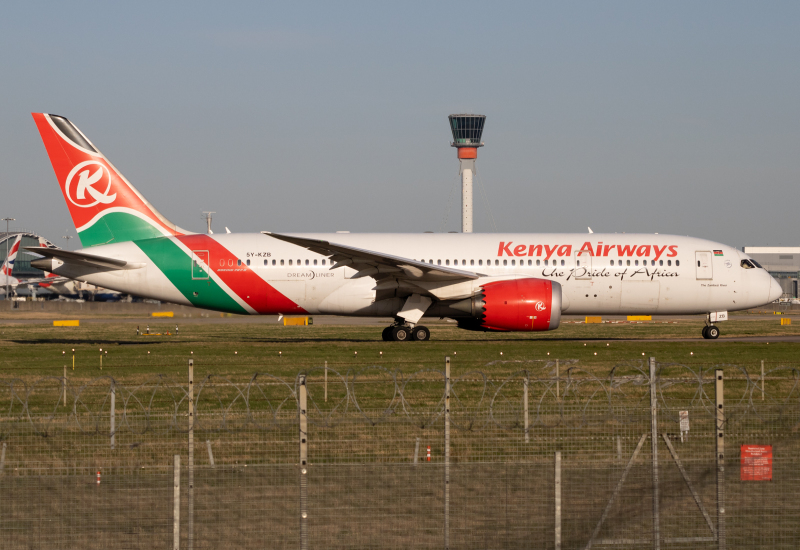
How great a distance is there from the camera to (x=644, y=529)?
8688 millimetres

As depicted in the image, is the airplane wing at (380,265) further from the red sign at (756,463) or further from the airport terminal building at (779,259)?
the airport terminal building at (779,259)

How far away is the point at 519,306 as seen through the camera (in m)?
28.8

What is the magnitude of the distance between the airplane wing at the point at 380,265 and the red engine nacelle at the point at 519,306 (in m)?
1.41

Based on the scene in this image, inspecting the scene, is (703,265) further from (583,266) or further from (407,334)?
(407,334)

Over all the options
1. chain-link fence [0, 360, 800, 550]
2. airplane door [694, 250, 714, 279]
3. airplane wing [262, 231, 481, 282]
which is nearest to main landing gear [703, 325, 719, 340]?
airplane door [694, 250, 714, 279]

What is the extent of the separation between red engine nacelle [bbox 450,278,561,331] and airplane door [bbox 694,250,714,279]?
650cm

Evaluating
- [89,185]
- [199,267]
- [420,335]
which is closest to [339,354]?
[420,335]

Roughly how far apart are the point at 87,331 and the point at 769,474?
39548mm

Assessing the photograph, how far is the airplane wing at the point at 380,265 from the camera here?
2853 cm

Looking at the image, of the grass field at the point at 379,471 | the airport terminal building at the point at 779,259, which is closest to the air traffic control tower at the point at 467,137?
the airport terminal building at the point at 779,259

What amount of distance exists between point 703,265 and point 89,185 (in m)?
23.1

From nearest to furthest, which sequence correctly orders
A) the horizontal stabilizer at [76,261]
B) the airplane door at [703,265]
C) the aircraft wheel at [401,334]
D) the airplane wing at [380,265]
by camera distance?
the airplane wing at [380,265] < the horizontal stabilizer at [76,261] < the aircraft wheel at [401,334] < the airplane door at [703,265]

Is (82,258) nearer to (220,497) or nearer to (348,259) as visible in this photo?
(348,259)

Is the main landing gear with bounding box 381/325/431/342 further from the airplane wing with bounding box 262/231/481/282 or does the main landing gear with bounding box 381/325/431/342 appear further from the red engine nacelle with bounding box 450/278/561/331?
the red engine nacelle with bounding box 450/278/561/331
